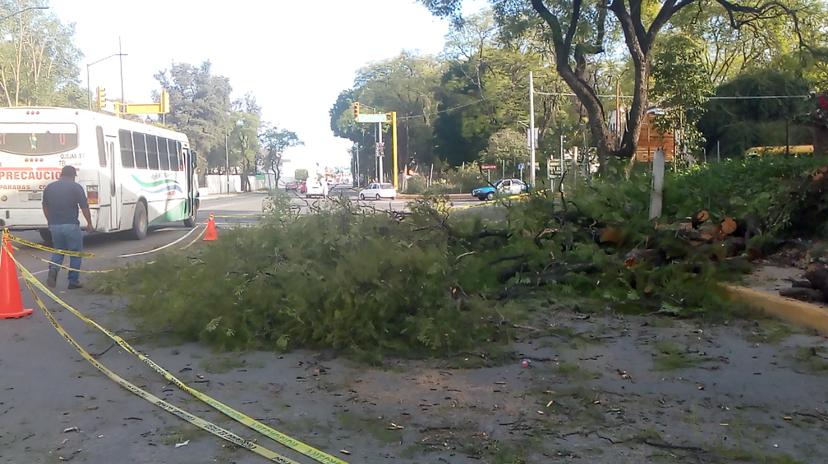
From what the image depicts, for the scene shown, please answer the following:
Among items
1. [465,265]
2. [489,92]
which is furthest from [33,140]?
[489,92]

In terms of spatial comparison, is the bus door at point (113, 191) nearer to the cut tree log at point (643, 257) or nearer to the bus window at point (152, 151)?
the bus window at point (152, 151)

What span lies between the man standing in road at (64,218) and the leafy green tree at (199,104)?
75268mm

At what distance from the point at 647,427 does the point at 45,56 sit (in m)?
53.2

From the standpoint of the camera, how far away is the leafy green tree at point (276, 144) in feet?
401

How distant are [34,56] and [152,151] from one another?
1371 inches

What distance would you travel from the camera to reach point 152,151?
63.4ft

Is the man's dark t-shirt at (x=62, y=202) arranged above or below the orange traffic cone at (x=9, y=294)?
above

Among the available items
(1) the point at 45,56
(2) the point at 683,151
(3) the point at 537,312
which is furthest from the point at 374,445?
(1) the point at 45,56

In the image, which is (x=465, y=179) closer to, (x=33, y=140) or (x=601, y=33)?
(x=601, y=33)

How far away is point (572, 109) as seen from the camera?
172 feet

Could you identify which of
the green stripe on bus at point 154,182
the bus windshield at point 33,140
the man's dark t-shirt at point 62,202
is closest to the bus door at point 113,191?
the bus windshield at point 33,140

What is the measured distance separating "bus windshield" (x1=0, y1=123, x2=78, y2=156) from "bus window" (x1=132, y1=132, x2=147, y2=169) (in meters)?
2.53

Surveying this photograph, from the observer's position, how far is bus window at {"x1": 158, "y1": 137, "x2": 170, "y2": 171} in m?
20.0

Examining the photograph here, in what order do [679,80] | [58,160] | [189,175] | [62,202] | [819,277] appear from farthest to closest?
1. [679,80]
2. [189,175]
3. [58,160]
4. [62,202]
5. [819,277]
